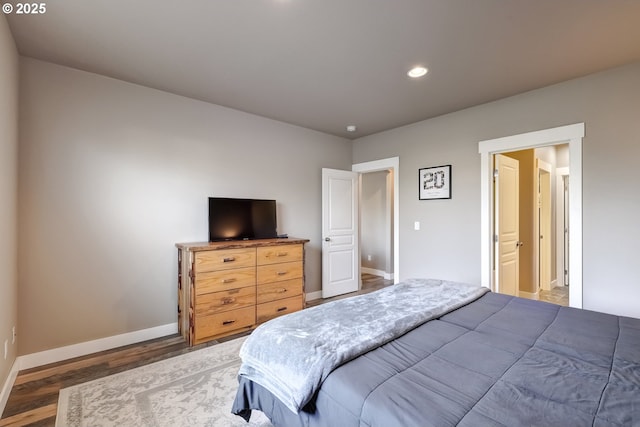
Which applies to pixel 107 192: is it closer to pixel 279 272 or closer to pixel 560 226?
pixel 279 272

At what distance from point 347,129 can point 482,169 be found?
77.6 inches

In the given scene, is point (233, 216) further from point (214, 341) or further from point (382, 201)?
point (382, 201)

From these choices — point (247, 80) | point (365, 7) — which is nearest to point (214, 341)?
point (247, 80)

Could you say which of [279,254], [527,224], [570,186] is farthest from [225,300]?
[527,224]

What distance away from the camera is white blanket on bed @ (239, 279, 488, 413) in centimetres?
123

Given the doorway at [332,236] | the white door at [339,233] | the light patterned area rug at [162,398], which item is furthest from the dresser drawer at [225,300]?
the white door at [339,233]

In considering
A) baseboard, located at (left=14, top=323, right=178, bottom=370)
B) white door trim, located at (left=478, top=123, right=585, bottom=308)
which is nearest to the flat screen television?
baseboard, located at (left=14, top=323, right=178, bottom=370)

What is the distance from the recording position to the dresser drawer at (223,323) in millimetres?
2828

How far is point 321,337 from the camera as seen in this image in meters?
1.41

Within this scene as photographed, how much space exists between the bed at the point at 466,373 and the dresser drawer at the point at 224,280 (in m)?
1.48

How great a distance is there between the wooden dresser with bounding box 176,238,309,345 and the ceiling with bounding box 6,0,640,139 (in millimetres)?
1723

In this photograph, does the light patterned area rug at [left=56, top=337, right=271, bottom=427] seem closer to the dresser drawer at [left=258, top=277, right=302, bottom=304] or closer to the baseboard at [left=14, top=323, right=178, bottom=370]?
the baseboard at [left=14, top=323, right=178, bottom=370]

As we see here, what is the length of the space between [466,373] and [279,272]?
2508mm

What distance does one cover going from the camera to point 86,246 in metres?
2.65
